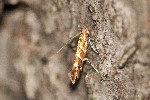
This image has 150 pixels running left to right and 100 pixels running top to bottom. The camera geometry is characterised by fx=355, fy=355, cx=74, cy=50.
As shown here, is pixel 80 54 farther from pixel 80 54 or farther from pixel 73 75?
pixel 73 75

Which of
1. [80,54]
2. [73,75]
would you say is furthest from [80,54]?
[73,75]

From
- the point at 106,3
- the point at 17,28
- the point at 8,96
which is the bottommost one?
the point at 8,96

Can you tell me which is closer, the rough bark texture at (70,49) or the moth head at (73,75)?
the rough bark texture at (70,49)

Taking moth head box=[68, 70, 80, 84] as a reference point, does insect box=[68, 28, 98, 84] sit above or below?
above

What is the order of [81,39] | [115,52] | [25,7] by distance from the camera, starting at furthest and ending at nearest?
[25,7]
[81,39]
[115,52]

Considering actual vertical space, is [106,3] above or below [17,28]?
above

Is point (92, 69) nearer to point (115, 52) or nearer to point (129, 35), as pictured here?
point (115, 52)

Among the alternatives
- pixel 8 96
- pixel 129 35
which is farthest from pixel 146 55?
pixel 8 96

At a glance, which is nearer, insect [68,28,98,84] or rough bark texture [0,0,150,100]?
rough bark texture [0,0,150,100]
